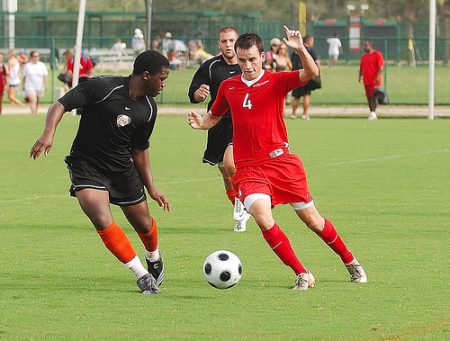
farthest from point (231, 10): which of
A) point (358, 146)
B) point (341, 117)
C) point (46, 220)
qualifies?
point (46, 220)

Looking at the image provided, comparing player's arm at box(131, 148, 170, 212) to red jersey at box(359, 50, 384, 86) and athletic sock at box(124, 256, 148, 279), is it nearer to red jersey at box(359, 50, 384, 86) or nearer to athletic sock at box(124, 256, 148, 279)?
athletic sock at box(124, 256, 148, 279)

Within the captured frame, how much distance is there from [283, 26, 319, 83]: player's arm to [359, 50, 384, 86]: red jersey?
19657mm

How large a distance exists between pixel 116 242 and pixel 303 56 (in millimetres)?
1918

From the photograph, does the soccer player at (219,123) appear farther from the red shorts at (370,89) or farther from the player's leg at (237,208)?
the red shorts at (370,89)

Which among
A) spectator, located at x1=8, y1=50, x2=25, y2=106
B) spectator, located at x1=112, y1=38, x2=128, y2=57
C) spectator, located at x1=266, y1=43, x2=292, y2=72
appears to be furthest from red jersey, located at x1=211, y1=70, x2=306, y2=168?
spectator, located at x1=112, y1=38, x2=128, y2=57

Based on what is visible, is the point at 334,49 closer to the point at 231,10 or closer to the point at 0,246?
the point at 0,246

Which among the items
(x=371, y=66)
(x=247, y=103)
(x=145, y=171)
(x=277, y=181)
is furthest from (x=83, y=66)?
(x=277, y=181)

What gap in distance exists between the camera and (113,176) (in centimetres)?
679

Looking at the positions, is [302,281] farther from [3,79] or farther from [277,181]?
[3,79]

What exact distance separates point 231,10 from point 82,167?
241 ft

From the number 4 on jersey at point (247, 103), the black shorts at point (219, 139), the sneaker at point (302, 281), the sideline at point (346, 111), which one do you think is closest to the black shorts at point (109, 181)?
the number 4 on jersey at point (247, 103)

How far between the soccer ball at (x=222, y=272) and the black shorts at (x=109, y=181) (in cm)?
77

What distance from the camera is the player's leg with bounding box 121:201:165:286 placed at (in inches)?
271

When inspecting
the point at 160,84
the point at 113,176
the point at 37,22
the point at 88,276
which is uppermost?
the point at 37,22
